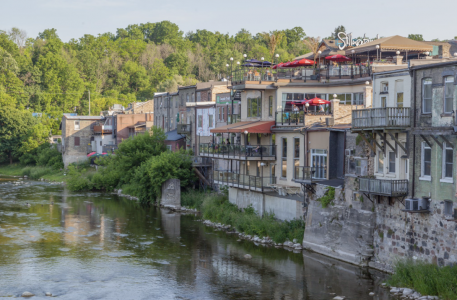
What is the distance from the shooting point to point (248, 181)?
41.6 metres

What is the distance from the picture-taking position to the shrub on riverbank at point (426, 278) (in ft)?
77.4

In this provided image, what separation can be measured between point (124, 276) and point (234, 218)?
44.6 ft

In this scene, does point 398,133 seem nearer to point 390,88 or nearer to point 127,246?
point 390,88

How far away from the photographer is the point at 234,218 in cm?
4200

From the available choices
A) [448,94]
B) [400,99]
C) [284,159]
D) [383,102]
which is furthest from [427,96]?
[284,159]

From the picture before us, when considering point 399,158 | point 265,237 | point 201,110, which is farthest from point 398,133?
point 201,110

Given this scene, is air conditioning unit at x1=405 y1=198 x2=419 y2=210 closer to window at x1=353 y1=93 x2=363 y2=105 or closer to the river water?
the river water

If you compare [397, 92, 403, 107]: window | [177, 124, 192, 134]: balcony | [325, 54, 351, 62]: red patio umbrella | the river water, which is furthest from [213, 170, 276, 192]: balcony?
[177, 124, 192, 134]: balcony

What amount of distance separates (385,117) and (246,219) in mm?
15242

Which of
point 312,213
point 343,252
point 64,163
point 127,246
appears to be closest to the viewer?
point 343,252

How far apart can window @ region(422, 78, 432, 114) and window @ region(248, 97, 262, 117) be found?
18894mm

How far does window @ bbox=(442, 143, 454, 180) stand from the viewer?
25138mm

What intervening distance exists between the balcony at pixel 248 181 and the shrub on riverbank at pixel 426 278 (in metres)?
14.5

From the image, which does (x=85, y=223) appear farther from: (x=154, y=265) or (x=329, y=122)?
(x=329, y=122)
